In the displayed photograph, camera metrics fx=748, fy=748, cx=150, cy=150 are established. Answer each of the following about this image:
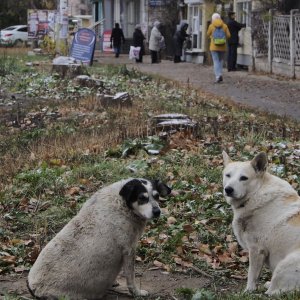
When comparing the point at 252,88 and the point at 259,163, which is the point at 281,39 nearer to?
the point at 252,88

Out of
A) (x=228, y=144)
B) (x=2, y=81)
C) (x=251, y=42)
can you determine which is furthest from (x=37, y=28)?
(x=228, y=144)

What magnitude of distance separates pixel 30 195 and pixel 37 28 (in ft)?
123

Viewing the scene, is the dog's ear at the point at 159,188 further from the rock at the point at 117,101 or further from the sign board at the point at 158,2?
the sign board at the point at 158,2

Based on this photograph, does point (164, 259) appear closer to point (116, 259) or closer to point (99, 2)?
point (116, 259)

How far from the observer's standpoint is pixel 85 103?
18.3 metres

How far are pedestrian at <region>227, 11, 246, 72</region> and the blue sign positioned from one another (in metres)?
5.87

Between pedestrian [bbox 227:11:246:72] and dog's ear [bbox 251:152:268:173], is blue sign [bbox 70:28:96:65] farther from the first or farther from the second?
dog's ear [bbox 251:152:268:173]

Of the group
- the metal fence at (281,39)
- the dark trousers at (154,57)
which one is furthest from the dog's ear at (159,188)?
the dark trousers at (154,57)

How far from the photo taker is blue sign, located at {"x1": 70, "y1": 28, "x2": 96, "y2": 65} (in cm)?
3209

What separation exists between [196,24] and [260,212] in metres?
35.2

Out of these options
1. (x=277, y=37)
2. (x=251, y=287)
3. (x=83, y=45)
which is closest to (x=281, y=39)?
(x=277, y=37)

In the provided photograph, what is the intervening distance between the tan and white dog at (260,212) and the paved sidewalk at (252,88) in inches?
426

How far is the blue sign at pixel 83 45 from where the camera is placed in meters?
32.1

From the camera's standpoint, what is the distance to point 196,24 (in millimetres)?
40969
